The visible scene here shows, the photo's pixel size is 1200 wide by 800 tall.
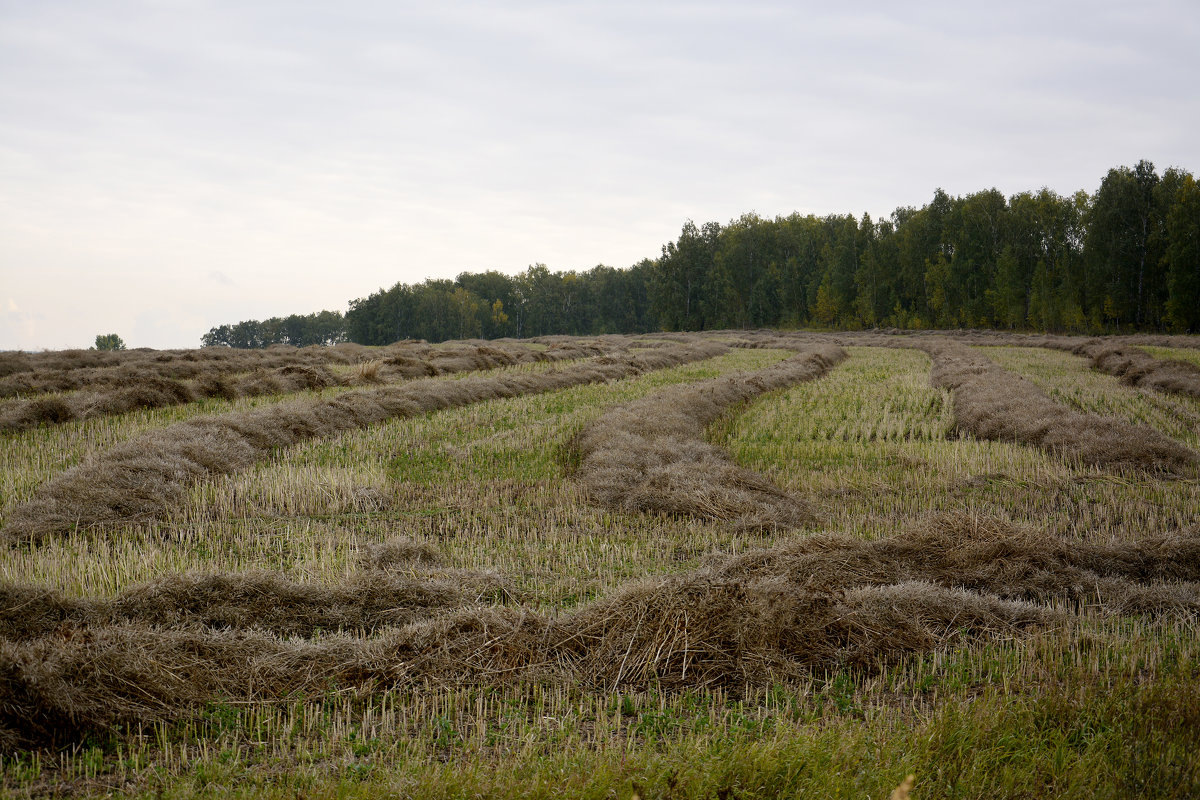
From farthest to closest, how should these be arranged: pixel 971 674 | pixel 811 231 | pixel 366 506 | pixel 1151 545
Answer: pixel 811 231 → pixel 366 506 → pixel 1151 545 → pixel 971 674

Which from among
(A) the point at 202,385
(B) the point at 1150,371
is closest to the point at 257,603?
(A) the point at 202,385

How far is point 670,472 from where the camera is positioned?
12000 millimetres

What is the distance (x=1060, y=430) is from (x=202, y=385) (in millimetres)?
21925

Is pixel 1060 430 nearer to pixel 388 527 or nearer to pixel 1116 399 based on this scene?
pixel 1116 399

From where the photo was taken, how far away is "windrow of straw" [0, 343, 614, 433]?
16.9m

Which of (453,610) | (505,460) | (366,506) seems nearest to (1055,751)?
(453,610)

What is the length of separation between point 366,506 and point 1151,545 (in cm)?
1003

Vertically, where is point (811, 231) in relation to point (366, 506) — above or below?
Answer: above

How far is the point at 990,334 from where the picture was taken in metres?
64.2

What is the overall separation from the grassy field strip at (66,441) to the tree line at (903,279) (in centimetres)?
6386

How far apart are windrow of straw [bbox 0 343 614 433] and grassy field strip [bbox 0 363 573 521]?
0.46m

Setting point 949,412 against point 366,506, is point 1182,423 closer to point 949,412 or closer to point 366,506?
point 949,412

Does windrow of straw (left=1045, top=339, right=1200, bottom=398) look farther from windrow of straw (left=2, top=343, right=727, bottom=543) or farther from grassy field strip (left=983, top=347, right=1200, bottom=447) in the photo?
windrow of straw (left=2, top=343, right=727, bottom=543)

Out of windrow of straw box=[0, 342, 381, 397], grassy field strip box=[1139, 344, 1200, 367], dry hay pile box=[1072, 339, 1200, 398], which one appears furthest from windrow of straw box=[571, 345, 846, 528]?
grassy field strip box=[1139, 344, 1200, 367]
